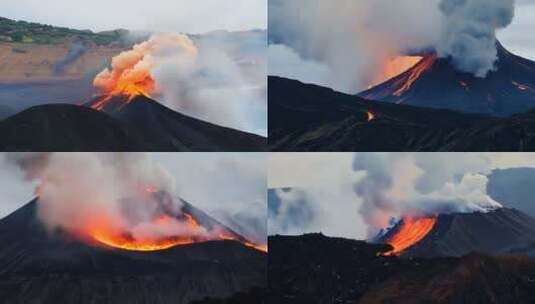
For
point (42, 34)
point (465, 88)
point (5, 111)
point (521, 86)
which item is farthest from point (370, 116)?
point (5, 111)

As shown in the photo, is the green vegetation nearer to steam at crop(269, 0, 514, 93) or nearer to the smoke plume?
steam at crop(269, 0, 514, 93)

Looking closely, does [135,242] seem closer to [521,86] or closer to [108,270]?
[108,270]

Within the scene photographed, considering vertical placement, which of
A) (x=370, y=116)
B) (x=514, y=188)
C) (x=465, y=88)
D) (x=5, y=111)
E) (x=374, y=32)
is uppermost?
(x=374, y=32)

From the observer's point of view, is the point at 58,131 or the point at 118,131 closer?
the point at 58,131

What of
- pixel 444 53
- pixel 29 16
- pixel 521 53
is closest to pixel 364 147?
pixel 444 53

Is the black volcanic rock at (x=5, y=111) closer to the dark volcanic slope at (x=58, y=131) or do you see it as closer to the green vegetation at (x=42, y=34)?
the dark volcanic slope at (x=58, y=131)

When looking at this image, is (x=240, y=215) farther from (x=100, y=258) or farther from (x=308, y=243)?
(x=100, y=258)
